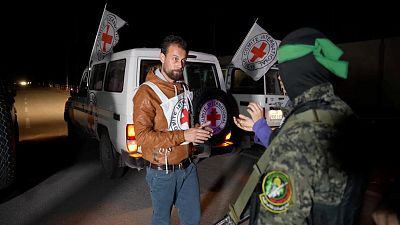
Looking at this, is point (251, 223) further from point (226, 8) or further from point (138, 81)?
point (226, 8)

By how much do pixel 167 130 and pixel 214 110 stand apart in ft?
5.83

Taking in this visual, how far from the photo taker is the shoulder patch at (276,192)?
1.25 m

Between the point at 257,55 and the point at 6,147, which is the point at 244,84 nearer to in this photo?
→ the point at 257,55

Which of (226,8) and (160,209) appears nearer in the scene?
(160,209)

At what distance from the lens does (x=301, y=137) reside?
49.1 inches

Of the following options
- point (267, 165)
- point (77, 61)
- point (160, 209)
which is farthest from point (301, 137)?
point (77, 61)

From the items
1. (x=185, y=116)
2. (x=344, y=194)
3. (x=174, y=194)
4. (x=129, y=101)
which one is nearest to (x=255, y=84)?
(x=129, y=101)

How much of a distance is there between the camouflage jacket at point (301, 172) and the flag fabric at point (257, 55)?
556cm

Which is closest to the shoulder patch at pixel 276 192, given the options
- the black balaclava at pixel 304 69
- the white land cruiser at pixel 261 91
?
the black balaclava at pixel 304 69

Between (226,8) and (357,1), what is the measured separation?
17753mm

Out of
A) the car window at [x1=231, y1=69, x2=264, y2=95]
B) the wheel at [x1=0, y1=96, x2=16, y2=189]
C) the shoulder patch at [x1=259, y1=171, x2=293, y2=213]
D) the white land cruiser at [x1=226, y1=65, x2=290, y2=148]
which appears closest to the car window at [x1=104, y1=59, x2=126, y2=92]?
the wheel at [x1=0, y1=96, x2=16, y2=189]

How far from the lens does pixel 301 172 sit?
4.05 feet

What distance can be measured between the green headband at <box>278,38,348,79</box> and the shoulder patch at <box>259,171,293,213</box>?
18.7 inches

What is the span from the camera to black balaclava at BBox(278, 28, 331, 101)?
53.7 inches
